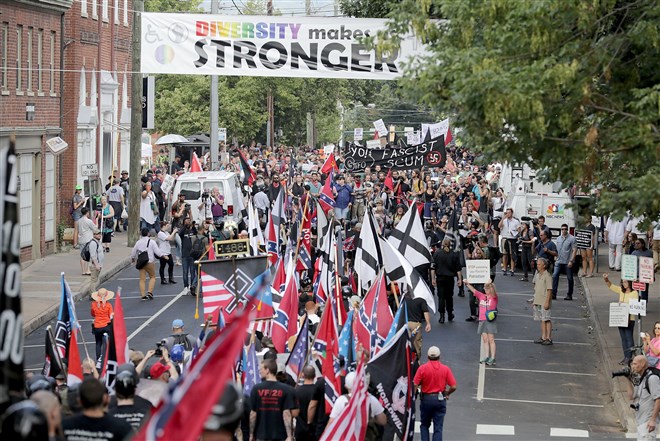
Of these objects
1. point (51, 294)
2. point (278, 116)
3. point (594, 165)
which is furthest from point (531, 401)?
point (278, 116)

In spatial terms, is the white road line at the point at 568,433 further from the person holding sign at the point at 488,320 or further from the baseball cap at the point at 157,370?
the baseball cap at the point at 157,370

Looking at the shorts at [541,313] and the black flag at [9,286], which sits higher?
the black flag at [9,286]

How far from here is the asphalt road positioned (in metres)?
16.6

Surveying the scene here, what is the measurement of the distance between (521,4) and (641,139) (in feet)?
6.81

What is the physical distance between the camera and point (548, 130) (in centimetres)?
1505

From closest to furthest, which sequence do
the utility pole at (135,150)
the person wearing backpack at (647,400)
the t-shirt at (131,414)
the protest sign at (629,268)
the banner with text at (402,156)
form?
the t-shirt at (131,414) < the person wearing backpack at (647,400) < the protest sign at (629,268) < the utility pole at (135,150) < the banner with text at (402,156)

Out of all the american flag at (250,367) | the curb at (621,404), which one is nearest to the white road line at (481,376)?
the curb at (621,404)

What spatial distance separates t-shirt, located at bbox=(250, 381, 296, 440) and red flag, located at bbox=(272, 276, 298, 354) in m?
4.80

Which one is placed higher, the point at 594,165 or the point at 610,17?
the point at 610,17

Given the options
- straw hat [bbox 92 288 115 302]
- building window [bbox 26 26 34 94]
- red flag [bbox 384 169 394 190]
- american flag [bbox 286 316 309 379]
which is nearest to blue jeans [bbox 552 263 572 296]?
straw hat [bbox 92 288 115 302]

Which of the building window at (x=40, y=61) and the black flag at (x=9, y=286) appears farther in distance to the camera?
the building window at (x=40, y=61)

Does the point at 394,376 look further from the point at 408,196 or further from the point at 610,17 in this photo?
the point at 408,196

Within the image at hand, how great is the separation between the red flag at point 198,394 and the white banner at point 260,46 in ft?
73.1

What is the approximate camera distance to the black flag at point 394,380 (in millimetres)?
13266
